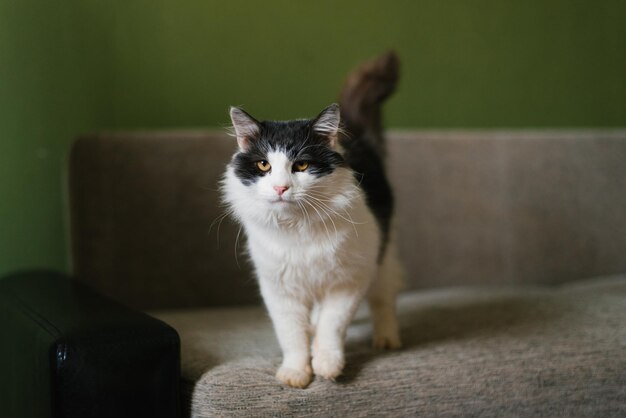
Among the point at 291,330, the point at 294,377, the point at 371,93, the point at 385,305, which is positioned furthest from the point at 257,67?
the point at 294,377

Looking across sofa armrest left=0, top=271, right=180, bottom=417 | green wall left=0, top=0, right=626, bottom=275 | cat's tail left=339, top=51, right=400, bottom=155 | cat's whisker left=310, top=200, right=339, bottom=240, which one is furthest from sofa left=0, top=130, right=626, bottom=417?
cat's tail left=339, top=51, right=400, bottom=155

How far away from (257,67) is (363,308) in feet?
2.97

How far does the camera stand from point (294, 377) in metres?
1.29

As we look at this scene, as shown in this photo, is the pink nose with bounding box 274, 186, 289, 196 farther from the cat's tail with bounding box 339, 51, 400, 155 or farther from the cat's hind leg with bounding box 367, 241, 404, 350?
the cat's tail with bounding box 339, 51, 400, 155

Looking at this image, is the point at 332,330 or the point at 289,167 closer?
the point at 289,167

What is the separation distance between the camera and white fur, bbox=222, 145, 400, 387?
1283 mm

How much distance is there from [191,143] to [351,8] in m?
0.78

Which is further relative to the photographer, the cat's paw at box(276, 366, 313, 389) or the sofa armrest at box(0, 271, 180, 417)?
the cat's paw at box(276, 366, 313, 389)

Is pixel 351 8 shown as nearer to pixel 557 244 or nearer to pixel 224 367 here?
pixel 557 244

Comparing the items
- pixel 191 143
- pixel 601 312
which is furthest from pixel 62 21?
pixel 601 312

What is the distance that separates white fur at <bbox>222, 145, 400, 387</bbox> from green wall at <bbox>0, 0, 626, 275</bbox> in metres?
0.87

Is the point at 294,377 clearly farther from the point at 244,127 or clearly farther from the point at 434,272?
the point at 434,272

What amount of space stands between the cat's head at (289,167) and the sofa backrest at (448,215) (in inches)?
29.7

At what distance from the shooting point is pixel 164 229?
2035 millimetres
